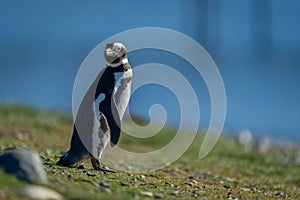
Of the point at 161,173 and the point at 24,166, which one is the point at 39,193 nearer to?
the point at 24,166

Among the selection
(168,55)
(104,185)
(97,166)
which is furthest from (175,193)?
(168,55)

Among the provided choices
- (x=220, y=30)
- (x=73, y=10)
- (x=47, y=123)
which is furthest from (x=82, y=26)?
(x=47, y=123)

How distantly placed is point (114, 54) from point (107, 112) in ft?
2.65

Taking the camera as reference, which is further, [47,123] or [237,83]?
[237,83]

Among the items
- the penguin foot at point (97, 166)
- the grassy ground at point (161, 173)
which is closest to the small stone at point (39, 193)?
the grassy ground at point (161, 173)

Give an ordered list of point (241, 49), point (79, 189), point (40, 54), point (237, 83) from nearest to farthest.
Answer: point (79, 189) < point (237, 83) < point (40, 54) < point (241, 49)

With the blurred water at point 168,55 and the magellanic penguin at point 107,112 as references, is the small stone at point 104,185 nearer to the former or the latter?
the magellanic penguin at point 107,112

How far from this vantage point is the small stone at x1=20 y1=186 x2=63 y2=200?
26.9ft

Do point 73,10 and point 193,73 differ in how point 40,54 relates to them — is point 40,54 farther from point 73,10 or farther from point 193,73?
point 73,10

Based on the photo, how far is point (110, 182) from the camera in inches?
394

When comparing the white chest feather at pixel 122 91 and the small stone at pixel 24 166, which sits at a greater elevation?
the white chest feather at pixel 122 91

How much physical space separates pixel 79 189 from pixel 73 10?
6694cm

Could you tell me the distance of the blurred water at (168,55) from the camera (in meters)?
34.3

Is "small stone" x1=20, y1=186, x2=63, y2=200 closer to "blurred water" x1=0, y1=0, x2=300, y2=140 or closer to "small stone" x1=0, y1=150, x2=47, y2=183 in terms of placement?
"small stone" x1=0, y1=150, x2=47, y2=183
